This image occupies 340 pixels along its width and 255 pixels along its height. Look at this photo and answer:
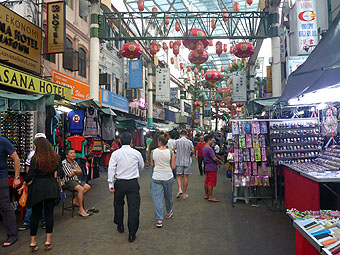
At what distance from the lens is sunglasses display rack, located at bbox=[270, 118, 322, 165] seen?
6762mm

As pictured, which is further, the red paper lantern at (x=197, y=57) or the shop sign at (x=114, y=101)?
the shop sign at (x=114, y=101)

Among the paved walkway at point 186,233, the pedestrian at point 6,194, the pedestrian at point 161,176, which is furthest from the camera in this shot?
the pedestrian at point 161,176

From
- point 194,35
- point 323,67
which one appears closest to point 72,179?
point 323,67

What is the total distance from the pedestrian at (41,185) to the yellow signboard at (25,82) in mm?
5100

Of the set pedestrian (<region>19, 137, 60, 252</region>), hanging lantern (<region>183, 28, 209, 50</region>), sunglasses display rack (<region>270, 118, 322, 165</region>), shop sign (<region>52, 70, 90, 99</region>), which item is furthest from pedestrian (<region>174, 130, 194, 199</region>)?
shop sign (<region>52, 70, 90, 99</region>)

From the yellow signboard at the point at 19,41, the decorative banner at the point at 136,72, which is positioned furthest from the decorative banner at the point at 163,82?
the yellow signboard at the point at 19,41

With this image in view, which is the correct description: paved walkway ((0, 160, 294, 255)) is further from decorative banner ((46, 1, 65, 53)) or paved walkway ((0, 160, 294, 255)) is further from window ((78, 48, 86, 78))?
window ((78, 48, 86, 78))

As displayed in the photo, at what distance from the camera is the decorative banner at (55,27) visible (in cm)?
1084

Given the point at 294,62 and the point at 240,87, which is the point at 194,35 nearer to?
the point at 294,62

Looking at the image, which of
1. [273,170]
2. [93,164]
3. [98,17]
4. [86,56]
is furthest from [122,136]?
[86,56]

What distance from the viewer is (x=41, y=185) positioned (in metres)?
4.40

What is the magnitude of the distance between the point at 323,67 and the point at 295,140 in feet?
12.3

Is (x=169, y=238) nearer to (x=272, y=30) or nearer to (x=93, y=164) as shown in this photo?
(x=93, y=164)

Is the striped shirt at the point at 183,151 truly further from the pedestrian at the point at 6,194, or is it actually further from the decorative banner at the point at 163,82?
the decorative banner at the point at 163,82
